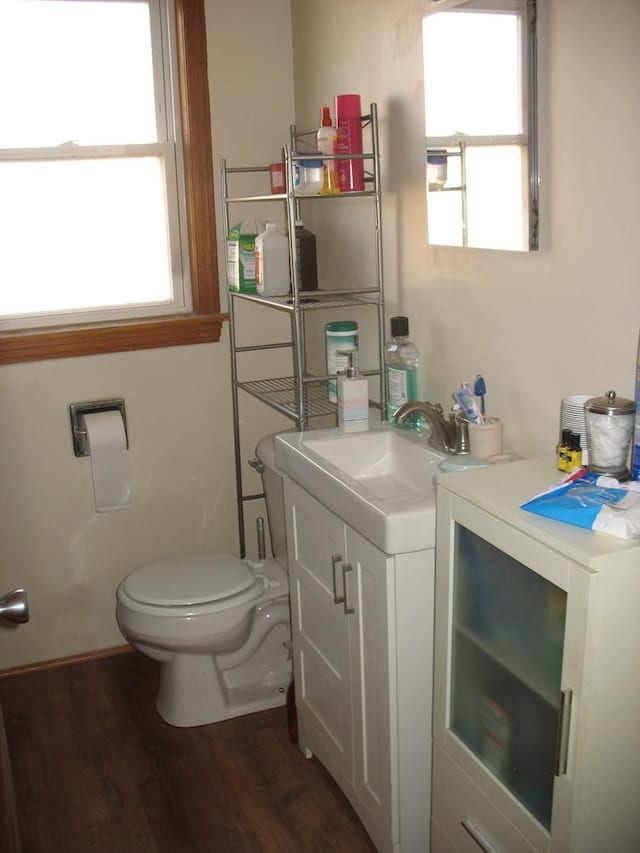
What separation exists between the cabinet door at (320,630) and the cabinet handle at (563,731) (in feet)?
2.24

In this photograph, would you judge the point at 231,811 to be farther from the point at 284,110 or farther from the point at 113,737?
the point at 284,110

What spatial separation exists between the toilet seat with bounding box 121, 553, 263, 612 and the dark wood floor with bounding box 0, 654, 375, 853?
406mm

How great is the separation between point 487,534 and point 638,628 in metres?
0.28

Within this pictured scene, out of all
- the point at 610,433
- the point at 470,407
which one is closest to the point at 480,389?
the point at 470,407

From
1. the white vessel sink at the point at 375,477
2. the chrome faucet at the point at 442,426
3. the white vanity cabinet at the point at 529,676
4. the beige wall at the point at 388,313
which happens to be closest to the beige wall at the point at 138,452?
the beige wall at the point at 388,313

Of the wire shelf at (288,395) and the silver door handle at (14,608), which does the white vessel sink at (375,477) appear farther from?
the silver door handle at (14,608)

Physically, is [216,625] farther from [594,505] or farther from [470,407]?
[594,505]

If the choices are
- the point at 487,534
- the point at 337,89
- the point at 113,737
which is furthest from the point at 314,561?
the point at 337,89

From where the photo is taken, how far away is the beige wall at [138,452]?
276 cm

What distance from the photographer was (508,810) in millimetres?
1485

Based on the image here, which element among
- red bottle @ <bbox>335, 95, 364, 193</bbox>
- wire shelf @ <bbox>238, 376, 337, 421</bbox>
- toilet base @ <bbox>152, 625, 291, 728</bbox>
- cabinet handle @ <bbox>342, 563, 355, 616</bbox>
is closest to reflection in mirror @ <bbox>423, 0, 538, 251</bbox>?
red bottle @ <bbox>335, 95, 364, 193</bbox>

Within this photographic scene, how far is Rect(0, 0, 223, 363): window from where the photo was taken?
2.65 metres

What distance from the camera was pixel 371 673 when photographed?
185cm

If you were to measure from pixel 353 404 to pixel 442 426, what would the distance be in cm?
27
